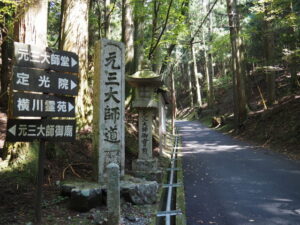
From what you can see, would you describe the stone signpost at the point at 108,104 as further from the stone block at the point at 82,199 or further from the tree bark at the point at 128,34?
the tree bark at the point at 128,34

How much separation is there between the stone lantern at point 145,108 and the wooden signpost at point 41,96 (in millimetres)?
3339

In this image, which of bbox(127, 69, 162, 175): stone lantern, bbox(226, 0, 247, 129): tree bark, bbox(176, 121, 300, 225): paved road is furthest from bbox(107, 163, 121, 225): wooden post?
bbox(226, 0, 247, 129): tree bark

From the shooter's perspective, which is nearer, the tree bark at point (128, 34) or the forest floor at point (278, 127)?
the forest floor at point (278, 127)

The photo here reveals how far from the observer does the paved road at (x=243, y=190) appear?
462 centimetres

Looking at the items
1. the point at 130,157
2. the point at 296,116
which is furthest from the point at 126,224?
the point at 296,116

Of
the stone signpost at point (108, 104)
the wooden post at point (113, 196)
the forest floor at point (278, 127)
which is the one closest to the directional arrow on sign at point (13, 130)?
the wooden post at point (113, 196)

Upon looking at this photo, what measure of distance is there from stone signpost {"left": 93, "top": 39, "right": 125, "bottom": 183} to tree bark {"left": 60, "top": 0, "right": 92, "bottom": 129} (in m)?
1.54

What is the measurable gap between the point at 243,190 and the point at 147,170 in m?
2.50

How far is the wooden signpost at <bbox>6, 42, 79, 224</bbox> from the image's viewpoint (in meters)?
3.52

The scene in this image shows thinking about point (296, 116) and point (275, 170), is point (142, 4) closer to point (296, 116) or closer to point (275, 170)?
point (275, 170)

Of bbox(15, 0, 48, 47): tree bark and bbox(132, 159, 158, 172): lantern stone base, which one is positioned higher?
bbox(15, 0, 48, 47): tree bark

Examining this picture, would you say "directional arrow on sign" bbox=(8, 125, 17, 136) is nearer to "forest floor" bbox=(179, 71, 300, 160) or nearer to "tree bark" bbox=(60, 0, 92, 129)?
"tree bark" bbox=(60, 0, 92, 129)

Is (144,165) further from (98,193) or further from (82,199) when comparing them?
(82,199)

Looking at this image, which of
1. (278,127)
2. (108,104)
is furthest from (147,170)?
(278,127)
